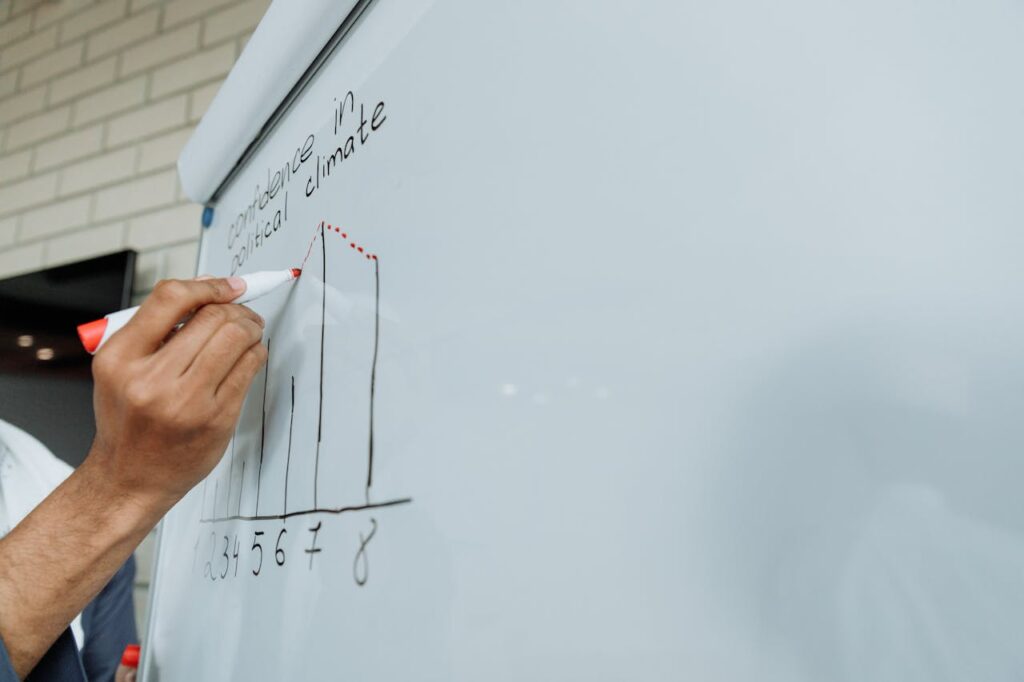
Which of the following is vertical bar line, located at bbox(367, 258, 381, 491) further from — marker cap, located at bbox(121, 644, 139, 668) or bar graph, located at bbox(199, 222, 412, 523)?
marker cap, located at bbox(121, 644, 139, 668)

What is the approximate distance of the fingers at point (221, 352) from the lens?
42 centimetres

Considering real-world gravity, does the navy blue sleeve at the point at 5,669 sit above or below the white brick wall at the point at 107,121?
below

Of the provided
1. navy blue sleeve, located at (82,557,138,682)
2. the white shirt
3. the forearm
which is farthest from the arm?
navy blue sleeve, located at (82,557,138,682)

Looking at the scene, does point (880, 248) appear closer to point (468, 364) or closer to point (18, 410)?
point (468, 364)

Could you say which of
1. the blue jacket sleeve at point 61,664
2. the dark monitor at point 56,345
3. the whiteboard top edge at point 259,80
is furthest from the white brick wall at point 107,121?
the blue jacket sleeve at point 61,664

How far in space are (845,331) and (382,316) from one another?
0.25 meters

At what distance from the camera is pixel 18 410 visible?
4.67 ft

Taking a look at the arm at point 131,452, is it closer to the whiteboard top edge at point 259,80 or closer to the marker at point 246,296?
the marker at point 246,296

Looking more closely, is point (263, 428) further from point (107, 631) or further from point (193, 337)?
point (107, 631)

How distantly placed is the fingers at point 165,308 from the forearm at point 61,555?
0.29 ft

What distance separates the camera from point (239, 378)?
453 millimetres

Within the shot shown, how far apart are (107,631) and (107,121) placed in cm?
120

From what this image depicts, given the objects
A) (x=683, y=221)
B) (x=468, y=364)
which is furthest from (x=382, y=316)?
(x=683, y=221)

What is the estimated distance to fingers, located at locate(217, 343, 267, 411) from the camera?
445mm
